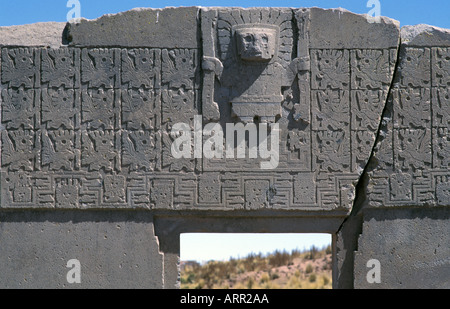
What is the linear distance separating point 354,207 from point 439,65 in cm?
150

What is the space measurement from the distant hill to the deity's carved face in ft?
24.2

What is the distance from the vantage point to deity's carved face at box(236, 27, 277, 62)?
19.4 feet

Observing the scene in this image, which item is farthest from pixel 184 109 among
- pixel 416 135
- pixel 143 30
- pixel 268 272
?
pixel 268 272

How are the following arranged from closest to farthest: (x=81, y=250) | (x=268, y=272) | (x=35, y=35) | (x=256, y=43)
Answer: (x=256, y=43) → (x=81, y=250) → (x=35, y=35) → (x=268, y=272)

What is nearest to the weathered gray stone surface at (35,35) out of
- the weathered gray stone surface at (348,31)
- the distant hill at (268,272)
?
the weathered gray stone surface at (348,31)

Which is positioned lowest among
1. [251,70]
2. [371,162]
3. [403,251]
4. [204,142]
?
[403,251]

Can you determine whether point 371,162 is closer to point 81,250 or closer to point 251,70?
point 251,70

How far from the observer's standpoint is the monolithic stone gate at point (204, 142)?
601 centimetres

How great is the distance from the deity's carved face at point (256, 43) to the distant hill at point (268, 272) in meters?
7.39

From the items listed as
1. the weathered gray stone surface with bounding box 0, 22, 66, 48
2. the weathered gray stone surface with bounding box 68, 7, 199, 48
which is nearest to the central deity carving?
the weathered gray stone surface with bounding box 68, 7, 199, 48

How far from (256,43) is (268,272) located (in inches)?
350

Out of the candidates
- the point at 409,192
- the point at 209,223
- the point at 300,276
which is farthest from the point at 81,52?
the point at 300,276

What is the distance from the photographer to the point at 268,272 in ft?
46.2

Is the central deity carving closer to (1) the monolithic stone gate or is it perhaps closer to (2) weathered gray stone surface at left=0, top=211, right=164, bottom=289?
(1) the monolithic stone gate
